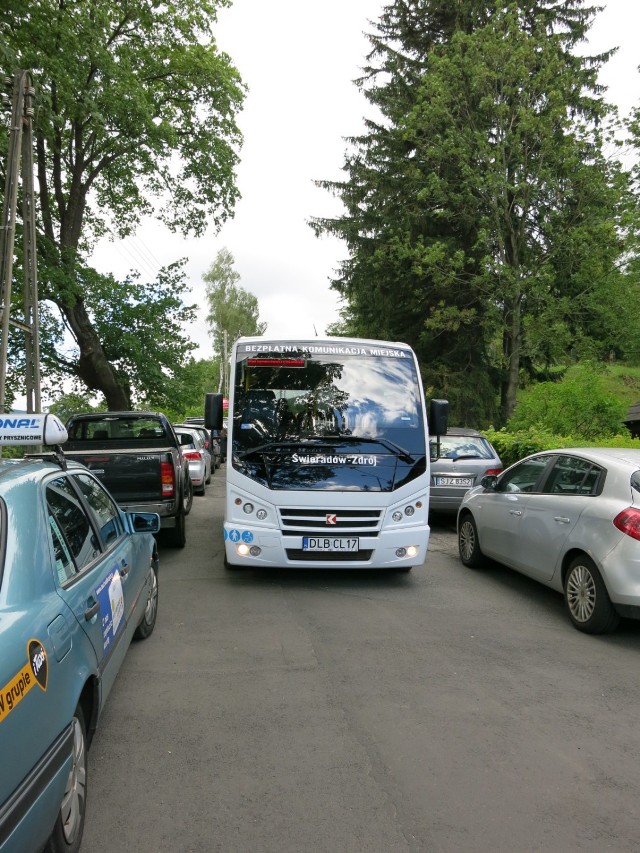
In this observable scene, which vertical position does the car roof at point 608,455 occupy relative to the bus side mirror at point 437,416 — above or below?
below

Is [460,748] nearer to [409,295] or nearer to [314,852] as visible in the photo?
[314,852]

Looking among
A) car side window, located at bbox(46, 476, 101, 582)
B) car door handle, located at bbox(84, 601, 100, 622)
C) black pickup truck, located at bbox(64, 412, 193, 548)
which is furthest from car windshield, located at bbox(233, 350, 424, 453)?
car door handle, located at bbox(84, 601, 100, 622)

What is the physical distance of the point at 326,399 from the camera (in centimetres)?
711

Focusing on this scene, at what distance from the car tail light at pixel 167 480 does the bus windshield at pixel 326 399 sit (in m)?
1.78

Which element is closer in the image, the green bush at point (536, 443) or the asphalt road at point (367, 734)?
the asphalt road at point (367, 734)

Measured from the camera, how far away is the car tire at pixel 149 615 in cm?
504

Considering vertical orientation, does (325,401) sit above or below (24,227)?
below

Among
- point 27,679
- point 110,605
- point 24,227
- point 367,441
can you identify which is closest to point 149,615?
point 110,605

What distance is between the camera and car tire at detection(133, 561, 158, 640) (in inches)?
198

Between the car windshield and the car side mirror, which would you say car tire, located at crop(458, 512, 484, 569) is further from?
the car side mirror

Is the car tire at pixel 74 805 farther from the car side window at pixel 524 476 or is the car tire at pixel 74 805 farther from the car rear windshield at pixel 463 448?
the car rear windshield at pixel 463 448

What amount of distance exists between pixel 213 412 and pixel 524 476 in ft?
11.3

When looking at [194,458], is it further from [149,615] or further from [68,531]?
[68,531]

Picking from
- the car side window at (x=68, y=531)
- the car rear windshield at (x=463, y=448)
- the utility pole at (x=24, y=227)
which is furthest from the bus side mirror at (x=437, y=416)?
the utility pole at (x=24, y=227)
